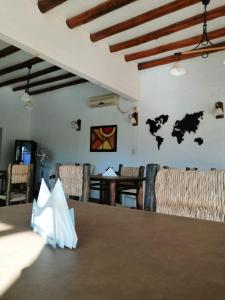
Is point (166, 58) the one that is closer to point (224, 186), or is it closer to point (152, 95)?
point (152, 95)

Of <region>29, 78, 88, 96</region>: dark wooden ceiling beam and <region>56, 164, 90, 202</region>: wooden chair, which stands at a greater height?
<region>29, 78, 88, 96</region>: dark wooden ceiling beam

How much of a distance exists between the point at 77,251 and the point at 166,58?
474 cm

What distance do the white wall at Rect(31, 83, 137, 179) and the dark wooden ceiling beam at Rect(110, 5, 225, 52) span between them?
1.34 m

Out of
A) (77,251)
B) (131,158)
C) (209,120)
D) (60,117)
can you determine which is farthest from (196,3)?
(60,117)

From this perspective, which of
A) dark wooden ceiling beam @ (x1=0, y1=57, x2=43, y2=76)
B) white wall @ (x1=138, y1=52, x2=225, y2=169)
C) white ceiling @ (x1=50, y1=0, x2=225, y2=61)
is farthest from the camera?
dark wooden ceiling beam @ (x1=0, y1=57, x2=43, y2=76)

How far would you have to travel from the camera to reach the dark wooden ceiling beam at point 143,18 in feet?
10.4

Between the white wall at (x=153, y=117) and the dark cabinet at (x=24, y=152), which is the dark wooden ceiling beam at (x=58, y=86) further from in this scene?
the dark cabinet at (x=24, y=152)

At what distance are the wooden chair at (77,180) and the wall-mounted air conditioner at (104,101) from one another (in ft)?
13.0

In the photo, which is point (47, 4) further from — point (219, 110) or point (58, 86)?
point (58, 86)

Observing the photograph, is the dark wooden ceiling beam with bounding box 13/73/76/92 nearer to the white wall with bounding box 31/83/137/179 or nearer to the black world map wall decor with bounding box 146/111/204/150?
the white wall with bounding box 31/83/137/179

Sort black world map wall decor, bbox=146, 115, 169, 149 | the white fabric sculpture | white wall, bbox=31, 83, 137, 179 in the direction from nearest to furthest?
the white fabric sculpture < black world map wall decor, bbox=146, 115, 169, 149 < white wall, bbox=31, 83, 137, 179

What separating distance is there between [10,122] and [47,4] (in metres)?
4.32

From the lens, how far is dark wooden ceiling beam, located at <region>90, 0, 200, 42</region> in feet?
10.4

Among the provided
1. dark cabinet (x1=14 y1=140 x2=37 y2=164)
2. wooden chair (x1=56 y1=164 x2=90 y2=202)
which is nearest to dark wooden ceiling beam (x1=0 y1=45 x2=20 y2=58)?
dark cabinet (x1=14 y1=140 x2=37 y2=164)
